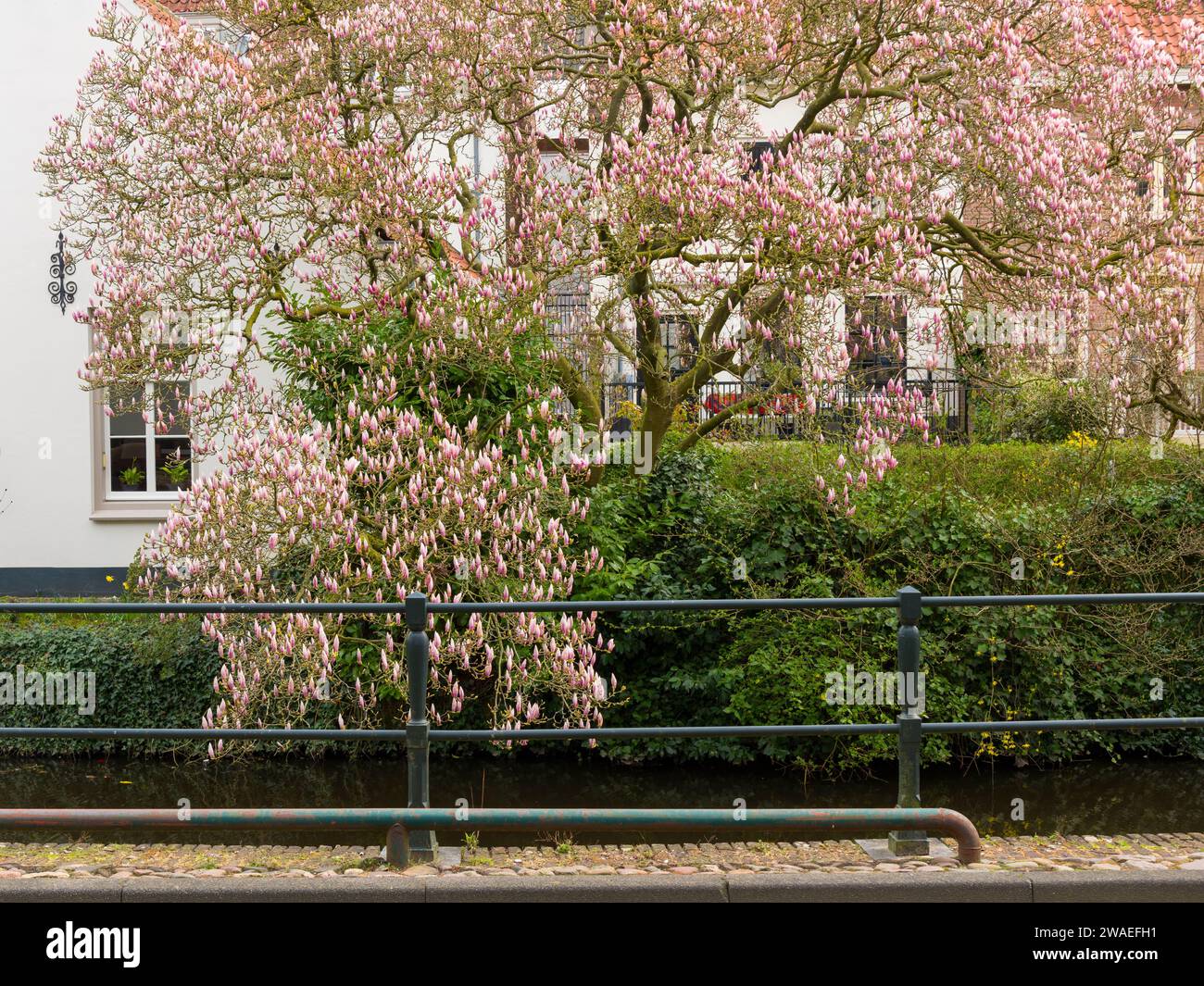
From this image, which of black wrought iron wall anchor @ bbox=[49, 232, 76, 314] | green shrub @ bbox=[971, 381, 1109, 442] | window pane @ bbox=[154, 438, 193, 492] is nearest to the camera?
green shrub @ bbox=[971, 381, 1109, 442]

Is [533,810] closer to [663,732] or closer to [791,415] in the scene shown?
[663,732]

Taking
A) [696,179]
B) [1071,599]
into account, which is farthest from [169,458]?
[1071,599]

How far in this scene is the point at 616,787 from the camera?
10070mm

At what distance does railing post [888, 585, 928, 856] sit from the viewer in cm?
571

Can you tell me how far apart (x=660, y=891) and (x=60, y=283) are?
1355cm

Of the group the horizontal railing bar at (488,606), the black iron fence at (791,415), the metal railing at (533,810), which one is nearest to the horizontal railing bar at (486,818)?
the metal railing at (533,810)

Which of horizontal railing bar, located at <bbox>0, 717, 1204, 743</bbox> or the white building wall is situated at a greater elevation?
the white building wall

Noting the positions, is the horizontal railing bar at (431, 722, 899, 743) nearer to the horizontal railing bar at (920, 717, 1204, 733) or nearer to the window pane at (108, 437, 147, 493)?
the horizontal railing bar at (920, 717, 1204, 733)

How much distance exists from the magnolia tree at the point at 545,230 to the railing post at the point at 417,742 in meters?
2.70

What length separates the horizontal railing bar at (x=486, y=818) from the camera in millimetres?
5477

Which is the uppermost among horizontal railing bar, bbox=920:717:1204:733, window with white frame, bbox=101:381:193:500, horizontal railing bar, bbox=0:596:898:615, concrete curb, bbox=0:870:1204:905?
window with white frame, bbox=101:381:193:500

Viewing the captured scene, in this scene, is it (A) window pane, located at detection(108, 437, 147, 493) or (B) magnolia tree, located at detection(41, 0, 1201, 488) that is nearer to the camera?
(B) magnolia tree, located at detection(41, 0, 1201, 488)

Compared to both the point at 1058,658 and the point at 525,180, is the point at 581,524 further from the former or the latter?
the point at 1058,658

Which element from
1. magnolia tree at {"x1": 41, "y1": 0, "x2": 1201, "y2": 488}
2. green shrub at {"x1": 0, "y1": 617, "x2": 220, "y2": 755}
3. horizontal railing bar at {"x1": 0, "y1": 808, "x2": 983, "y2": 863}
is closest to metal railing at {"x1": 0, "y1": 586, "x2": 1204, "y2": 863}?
horizontal railing bar at {"x1": 0, "y1": 808, "x2": 983, "y2": 863}
